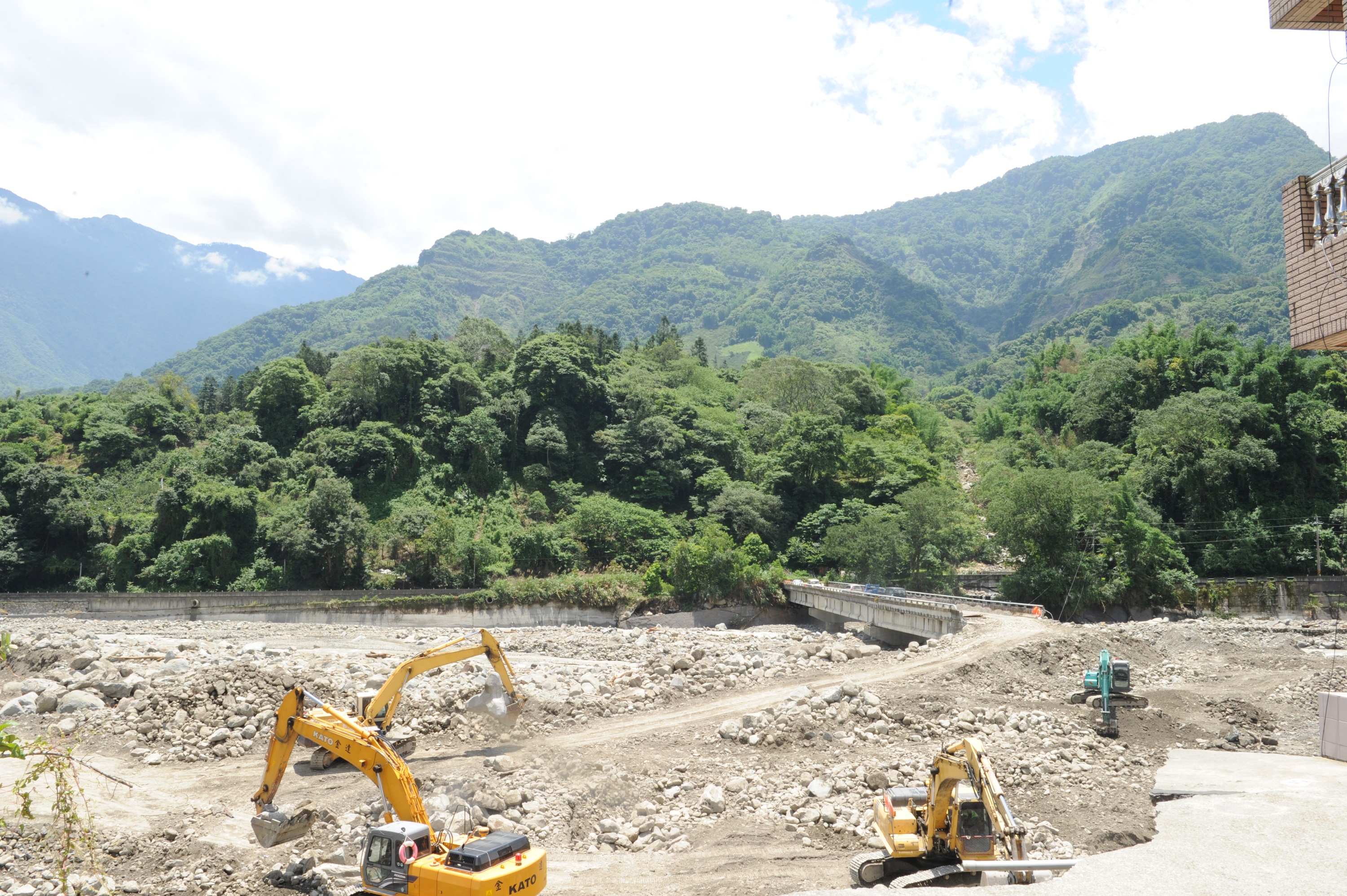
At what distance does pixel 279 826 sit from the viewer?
12.1 metres

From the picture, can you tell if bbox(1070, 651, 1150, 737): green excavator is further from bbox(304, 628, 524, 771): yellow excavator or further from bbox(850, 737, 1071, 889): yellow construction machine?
bbox(304, 628, 524, 771): yellow excavator

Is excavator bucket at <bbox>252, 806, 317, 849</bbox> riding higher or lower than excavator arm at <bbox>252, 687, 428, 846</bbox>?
lower

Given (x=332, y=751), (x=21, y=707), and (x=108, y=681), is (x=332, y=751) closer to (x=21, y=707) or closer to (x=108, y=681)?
(x=108, y=681)

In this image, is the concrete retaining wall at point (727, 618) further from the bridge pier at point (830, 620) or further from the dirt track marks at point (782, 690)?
the dirt track marks at point (782, 690)

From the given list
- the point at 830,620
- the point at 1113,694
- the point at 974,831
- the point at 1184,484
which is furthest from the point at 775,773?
the point at 1184,484

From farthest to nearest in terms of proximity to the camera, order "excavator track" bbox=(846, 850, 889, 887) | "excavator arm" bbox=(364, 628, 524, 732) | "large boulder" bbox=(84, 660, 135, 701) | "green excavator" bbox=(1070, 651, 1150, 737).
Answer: "large boulder" bbox=(84, 660, 135, 701) < "green excavator" bbox=(1070, 651, 1150, 737) < "excavator arm" bbox=(364, 628, 524, 732) < "excavator track" bbox=(846, 850, 889, 887)

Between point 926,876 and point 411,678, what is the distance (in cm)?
1148

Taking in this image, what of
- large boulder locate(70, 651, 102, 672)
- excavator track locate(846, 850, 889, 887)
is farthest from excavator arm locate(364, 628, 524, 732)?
large boulder locate(70, 651, 102, 672)

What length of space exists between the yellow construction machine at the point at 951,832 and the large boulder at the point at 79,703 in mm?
18540

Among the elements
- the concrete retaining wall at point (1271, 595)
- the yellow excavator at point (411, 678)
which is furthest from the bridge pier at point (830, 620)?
the yellow excavator at point (411, 678)

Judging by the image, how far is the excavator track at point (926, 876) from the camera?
33.4ft

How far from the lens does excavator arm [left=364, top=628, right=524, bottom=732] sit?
15172 mm

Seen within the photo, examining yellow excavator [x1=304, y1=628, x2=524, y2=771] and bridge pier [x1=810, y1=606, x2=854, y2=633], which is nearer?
yellow excavator [x1=304, y1=628, x2=524, y2=771]

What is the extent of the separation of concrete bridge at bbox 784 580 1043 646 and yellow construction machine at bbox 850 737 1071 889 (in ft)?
67.3
